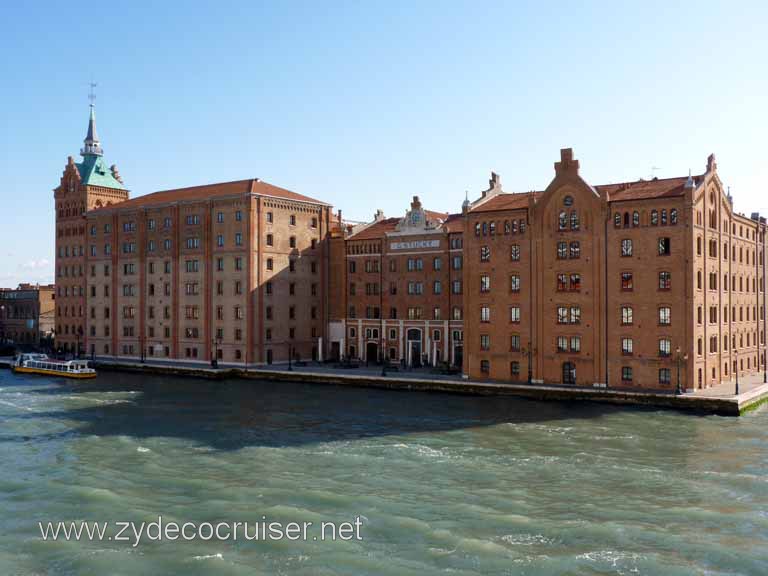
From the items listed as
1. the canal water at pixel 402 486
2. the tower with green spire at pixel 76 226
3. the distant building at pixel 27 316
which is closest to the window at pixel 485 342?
the canal water at pixel 402 486

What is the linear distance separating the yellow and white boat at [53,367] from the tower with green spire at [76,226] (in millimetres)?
9845

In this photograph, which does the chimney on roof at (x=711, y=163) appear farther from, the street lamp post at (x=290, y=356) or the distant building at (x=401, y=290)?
the street lamp post at (x=290, y=356)

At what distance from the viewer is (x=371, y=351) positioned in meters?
80.1

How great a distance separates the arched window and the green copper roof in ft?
215

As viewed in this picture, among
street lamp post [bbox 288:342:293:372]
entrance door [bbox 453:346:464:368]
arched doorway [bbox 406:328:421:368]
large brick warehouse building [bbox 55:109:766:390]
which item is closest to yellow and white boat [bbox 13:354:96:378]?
large brick warehouse building [bbox 55:109:766:390]

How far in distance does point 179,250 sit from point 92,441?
145 ft

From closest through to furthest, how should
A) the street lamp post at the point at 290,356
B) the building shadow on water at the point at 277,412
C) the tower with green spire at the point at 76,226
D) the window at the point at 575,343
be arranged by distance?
the building shadow on water at the point at 277,412, the window at the point at 575,343, the street lamp post at the point at 290,356, the tower with green spire at the point at 76,226

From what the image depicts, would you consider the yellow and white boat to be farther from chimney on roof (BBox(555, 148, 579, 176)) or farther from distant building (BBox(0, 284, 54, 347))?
chimney on roof (BBox(555, 148, 579, 176))

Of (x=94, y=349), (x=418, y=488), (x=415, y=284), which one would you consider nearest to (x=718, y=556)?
(x=418, y=488)

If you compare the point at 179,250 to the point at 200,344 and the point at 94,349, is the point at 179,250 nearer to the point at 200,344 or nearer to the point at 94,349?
the point at 200,344

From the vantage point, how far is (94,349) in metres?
92.2

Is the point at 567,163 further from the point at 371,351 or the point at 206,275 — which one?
the point at 206,275

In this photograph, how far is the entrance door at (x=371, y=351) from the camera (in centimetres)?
7962

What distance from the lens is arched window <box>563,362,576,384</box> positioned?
58031 millimetres
